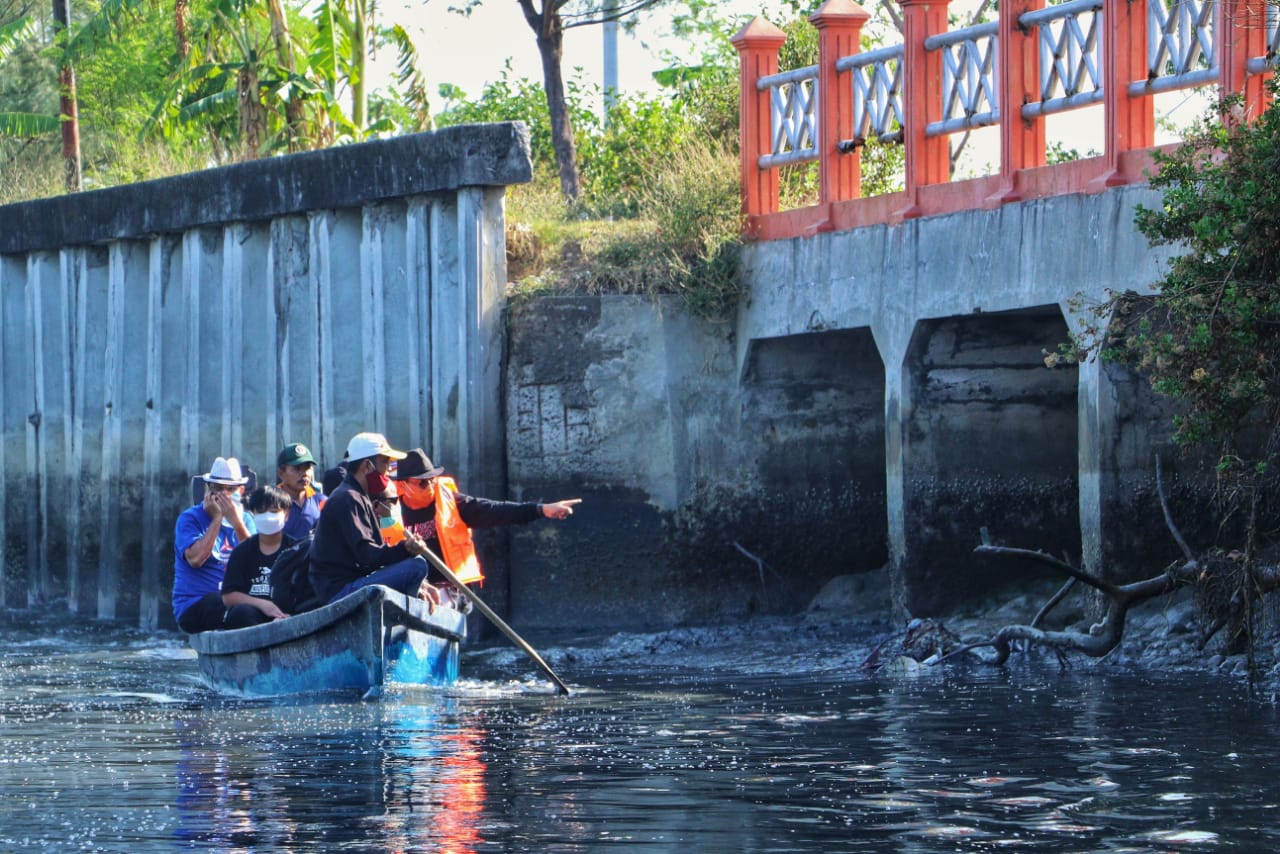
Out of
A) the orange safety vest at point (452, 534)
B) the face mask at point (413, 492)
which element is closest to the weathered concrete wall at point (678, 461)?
the orange safety vest at point (452, 534)

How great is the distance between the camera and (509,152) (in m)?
16.5

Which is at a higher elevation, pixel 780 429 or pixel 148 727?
pixel 780 429

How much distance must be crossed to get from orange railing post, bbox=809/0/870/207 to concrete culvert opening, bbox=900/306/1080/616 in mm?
1452

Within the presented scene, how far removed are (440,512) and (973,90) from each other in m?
4.66

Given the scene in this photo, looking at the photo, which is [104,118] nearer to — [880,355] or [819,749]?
[880,355]

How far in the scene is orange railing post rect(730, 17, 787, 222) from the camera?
16.7m

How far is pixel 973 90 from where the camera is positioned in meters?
14.3

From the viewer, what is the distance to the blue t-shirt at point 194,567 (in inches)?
542

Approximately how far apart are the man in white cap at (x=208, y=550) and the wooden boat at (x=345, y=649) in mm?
331

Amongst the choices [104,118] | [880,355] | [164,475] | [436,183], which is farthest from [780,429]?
[104,118]

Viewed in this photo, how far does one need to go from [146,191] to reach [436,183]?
146 inches

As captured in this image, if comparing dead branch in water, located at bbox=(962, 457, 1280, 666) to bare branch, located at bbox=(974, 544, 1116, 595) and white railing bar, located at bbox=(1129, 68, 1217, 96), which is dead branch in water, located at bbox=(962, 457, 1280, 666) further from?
white railing bar, located at bbox=(1129, 68, 1217, 96)

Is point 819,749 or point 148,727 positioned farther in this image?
point 148,727

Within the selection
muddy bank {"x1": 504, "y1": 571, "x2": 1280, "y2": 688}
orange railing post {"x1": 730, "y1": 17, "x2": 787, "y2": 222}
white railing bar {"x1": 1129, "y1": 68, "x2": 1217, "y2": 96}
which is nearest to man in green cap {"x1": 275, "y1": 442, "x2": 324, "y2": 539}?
muddy bank {"x1": 504, "y1": 571, "x2": 1280, "y2": 688}
